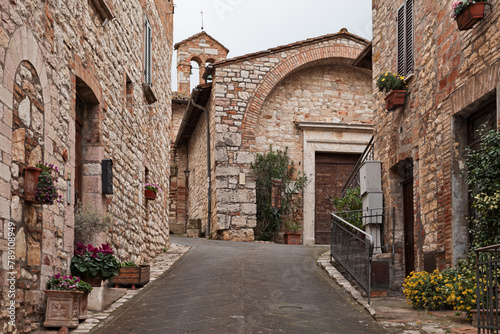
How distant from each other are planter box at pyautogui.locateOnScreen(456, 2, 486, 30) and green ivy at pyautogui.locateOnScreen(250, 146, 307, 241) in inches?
370

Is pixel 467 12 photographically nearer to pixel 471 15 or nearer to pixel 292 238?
pixel 471 15

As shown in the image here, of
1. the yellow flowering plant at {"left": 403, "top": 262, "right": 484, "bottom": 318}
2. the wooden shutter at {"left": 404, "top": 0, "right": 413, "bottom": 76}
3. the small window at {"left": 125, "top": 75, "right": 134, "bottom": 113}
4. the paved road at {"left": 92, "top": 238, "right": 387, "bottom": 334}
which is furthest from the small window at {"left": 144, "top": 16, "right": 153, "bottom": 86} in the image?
the yellow flowering plant at {"left": 403, "top": 262, "right": 484, "bottom": 318}

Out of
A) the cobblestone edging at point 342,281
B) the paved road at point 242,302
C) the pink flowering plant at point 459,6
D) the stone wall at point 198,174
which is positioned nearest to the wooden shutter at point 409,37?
the pink flowering plant at point 459,6

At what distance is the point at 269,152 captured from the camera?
16.8 m

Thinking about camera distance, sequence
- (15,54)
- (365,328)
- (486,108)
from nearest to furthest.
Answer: (15,54)
(365,328)
(486,108)

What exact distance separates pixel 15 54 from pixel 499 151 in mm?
4906

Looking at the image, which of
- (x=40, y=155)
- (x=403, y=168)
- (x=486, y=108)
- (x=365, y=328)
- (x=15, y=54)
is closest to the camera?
(x=15, y=54)

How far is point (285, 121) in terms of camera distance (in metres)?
17.3

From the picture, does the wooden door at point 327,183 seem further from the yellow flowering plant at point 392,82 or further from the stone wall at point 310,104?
the yellow flowering plant at point 392,82

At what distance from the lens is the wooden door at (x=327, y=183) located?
17.0 meters

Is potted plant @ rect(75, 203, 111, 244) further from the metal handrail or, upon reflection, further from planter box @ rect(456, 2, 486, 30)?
planter box @ rect(456, 2, 486, 30)

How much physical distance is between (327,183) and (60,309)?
11874mm

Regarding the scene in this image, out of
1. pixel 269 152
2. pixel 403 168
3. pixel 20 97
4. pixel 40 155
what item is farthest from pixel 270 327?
pixel 269 152

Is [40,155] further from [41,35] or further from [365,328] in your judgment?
[365,328]
